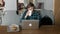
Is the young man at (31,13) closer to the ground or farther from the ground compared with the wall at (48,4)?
closer to the ground

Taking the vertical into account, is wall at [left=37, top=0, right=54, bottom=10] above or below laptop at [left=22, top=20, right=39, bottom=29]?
above

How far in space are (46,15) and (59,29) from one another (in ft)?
0.52

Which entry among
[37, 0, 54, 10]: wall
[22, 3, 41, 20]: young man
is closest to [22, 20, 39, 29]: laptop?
[22, 3, 41, 20]: young man

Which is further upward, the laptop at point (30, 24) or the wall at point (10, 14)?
the wall at point (10, 14)

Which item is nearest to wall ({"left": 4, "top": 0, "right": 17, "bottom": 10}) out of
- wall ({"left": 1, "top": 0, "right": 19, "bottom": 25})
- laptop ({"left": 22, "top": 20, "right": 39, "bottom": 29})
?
wall ({"left": 1, "top": 0, "right": 19, "bottom": 25})

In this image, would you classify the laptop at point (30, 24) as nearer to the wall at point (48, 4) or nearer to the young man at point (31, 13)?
the young man at point (31, 13)

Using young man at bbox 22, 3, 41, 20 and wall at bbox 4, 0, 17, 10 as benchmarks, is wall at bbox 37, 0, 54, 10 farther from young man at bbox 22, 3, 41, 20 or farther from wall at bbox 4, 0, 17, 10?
wall at bbox 4, 0, 17, 10

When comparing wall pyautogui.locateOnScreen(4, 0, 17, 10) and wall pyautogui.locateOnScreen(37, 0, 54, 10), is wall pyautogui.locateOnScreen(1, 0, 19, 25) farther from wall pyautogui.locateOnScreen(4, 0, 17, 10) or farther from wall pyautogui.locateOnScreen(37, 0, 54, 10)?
wall pyautogui.locateOnScreen(37, 0, 54, 10)

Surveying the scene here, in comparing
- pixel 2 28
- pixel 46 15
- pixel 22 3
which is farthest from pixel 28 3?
pixel 2 28

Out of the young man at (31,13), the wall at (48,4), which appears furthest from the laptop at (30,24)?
the wall at (48,4)

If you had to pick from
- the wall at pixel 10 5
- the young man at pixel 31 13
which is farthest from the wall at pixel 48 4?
the wall at pixel 10 5

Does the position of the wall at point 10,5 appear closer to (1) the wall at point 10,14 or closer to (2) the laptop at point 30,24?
(1) the wall at point 10,14

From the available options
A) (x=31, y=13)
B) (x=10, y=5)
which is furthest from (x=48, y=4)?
(x=10, y=5)

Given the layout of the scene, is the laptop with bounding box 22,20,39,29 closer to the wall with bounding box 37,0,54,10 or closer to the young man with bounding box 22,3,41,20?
the young man with bounding box 22,3,41,20
